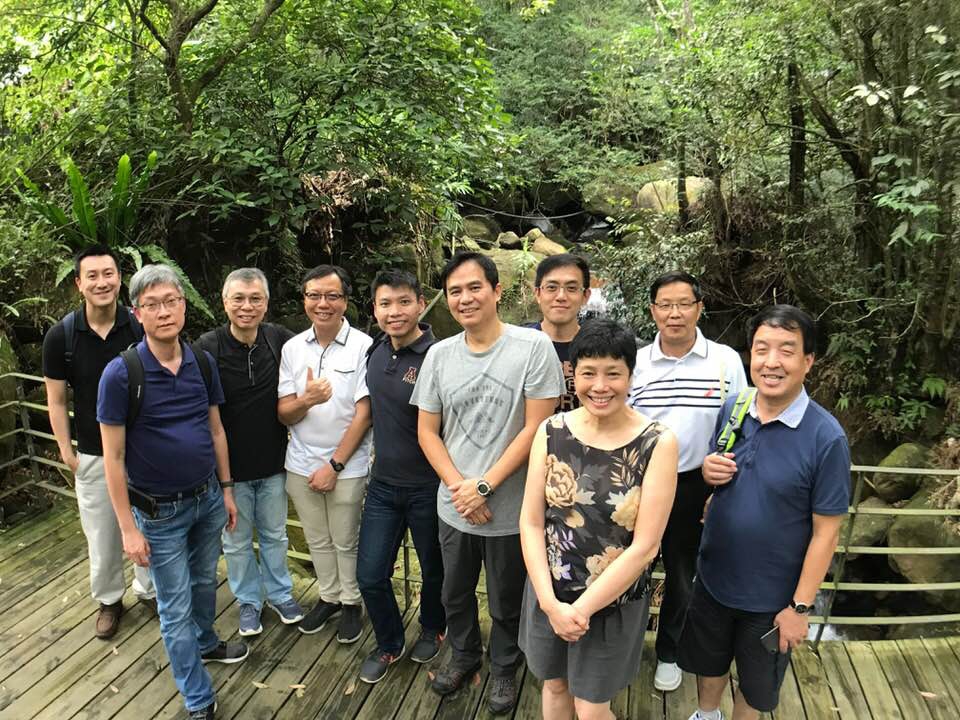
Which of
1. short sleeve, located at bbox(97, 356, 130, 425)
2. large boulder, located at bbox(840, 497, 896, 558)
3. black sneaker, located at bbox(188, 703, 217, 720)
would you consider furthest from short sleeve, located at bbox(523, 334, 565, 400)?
large boulder, located at bbox(840, 497, 896, 558)

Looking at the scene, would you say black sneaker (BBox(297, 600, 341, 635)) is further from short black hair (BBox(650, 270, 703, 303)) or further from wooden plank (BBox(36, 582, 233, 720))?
short black hair (BBox(650, 270, 703, 303))

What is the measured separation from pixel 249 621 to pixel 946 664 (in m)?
3.56

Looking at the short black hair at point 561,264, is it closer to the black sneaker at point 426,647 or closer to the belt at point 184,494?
the belt at point 184,494

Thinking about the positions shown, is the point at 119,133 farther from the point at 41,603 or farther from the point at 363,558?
the point at 363,558

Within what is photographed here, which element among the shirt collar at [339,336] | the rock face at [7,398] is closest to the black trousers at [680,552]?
the shirt collar at [339,336]

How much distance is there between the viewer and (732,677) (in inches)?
121

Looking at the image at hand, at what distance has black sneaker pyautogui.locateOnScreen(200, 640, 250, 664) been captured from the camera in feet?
10.5

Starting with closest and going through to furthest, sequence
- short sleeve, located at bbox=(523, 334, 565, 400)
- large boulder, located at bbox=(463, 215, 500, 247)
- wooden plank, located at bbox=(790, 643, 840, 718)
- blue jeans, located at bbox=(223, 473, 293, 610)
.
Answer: short sleeve, located at bbox=(523, 334, 565, 400) < wooden plank, located at bbox=(790, 643, 840, 718) < blue jeans, located at bbox=(223, 473, 293, 610) < large boulder, located at bbox=(463, 215, 500, 247)

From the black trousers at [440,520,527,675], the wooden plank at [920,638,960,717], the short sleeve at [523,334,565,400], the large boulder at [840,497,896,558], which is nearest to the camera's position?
the short sleeve at [523,334,565,400]

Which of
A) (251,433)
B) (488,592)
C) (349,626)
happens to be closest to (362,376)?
(251,433)

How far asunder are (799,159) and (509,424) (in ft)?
20.9

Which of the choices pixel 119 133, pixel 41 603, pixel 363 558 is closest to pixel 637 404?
pixel 363 558

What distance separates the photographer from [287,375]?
10.3 feet

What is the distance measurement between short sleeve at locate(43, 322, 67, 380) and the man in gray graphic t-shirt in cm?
185
